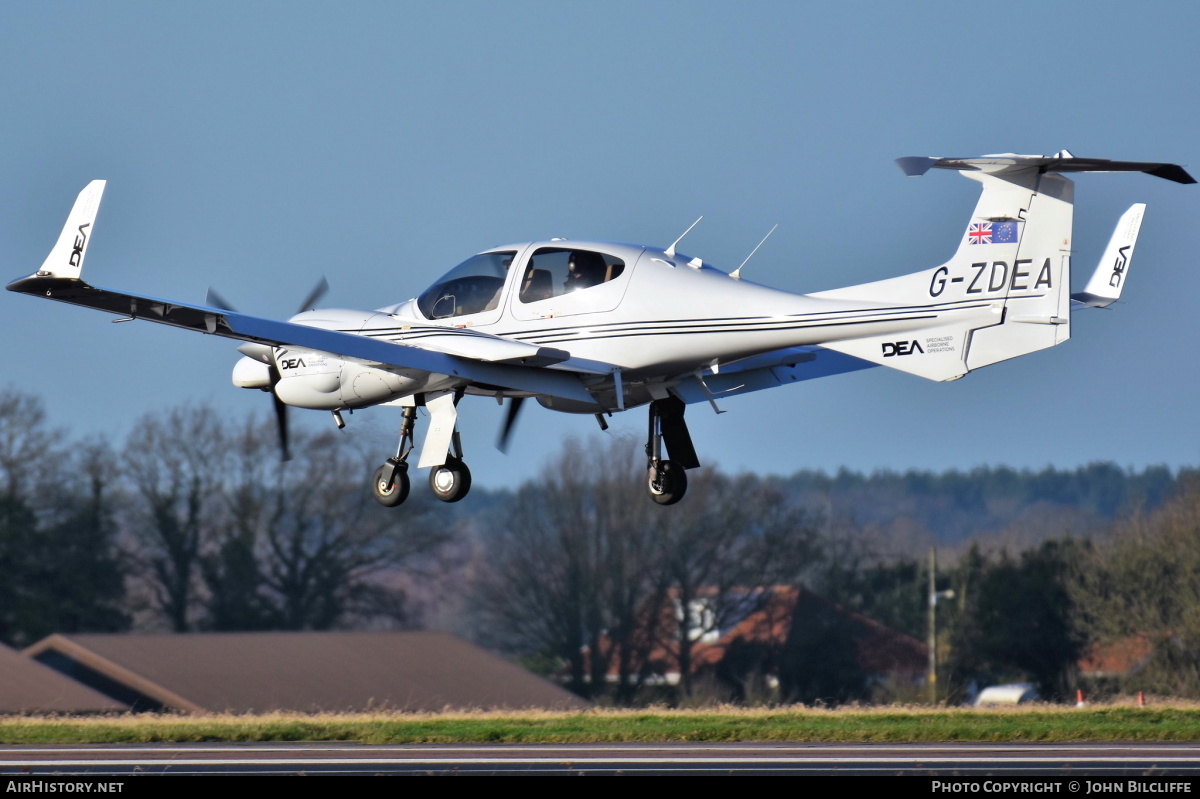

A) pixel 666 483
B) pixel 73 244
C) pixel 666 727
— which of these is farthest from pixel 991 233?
pixel 73 244

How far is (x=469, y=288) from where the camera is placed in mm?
20766

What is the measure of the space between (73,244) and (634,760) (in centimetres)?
902

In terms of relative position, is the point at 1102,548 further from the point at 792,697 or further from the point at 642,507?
the point at 642,507

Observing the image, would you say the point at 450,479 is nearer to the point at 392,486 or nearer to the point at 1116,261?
Result: the point at 392,486

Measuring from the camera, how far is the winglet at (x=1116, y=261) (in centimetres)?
2064

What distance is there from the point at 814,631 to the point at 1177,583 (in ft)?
42.1

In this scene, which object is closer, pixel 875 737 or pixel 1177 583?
pixel 875 737

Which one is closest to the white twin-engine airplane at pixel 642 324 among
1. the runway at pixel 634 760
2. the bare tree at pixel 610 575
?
the runway at pixel 634 760

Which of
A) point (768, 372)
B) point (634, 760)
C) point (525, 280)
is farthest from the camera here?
point (768, 372)

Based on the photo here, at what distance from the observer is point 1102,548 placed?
2117 inches

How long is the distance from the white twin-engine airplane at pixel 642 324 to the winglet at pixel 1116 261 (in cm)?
3

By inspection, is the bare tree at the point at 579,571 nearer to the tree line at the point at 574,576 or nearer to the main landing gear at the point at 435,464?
the tree line at the point at 574,576

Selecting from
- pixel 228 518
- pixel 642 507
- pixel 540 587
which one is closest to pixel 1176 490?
pixel 642 507
